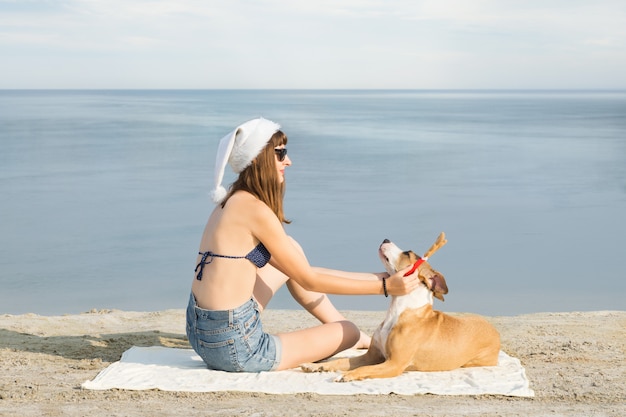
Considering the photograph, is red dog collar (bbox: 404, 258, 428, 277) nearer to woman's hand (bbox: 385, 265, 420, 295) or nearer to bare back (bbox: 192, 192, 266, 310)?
woman's hand (bbox: 385, 265, 420, 295)

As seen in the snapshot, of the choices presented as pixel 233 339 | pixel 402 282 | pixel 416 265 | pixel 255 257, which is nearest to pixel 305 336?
pixel 233 339

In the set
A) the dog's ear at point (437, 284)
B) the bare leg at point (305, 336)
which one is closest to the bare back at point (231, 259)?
the bare leg at point (305, 336)

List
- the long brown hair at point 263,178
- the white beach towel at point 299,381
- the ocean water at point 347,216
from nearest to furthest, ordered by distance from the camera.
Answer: the white beach towel at point 299,381 → the long brown hair at point 263,178 → the ocean water at point 347,216

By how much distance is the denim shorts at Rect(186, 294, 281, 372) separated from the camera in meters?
4.71

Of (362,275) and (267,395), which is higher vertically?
(362,275)

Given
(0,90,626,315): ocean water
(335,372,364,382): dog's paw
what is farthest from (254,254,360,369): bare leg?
(0,90,626,315): ocean water

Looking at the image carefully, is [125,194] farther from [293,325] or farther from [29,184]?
[293,325]

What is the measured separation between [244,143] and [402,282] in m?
1.21

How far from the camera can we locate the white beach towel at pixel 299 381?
4617 mm

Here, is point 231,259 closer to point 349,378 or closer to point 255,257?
point 255,257

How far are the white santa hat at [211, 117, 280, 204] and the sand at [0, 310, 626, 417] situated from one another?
1321 millimetres

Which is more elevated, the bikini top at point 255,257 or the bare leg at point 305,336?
the bikini top at point 255,257

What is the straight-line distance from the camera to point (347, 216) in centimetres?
1527

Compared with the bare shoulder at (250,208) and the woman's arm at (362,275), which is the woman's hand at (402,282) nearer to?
the woman's arm at (362,275)
